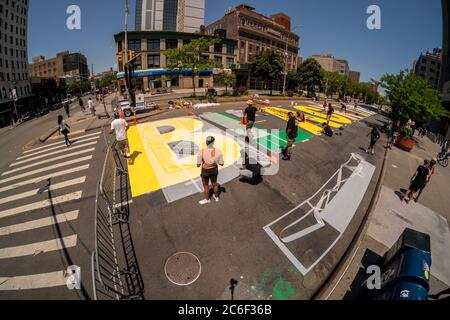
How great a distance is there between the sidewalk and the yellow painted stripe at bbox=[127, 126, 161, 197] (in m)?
6.76

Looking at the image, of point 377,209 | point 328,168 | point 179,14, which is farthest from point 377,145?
point 179,14

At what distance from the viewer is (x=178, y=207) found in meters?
7.18

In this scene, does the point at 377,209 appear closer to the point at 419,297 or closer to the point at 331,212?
the point at 331,212

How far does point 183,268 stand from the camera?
5.07m

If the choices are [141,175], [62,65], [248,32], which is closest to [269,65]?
[248,32]

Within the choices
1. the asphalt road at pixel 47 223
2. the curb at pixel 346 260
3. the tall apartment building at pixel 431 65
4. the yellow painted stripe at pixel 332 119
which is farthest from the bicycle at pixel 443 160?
the tall apartment building at pixel 431 65

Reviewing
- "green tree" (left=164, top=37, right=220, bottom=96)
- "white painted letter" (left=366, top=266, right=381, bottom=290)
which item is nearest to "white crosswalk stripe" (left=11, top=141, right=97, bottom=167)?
"white painted letter" (left=366, top=266, right=381, bottom=290)

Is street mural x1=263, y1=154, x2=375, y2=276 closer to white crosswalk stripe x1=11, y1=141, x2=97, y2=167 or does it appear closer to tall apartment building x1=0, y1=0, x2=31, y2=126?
white crosswalk stripe x1=11, y1=141, x2=97, y2=167

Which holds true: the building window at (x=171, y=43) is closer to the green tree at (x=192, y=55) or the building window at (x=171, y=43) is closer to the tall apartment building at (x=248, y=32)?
the tall apartment building at (x=248, y=32)

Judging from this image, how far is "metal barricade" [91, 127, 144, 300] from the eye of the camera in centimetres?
431

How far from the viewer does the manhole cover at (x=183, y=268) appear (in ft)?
15.8

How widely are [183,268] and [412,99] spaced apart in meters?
25.4

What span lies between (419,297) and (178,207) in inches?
244

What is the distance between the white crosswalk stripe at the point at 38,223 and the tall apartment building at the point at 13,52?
6097cm
